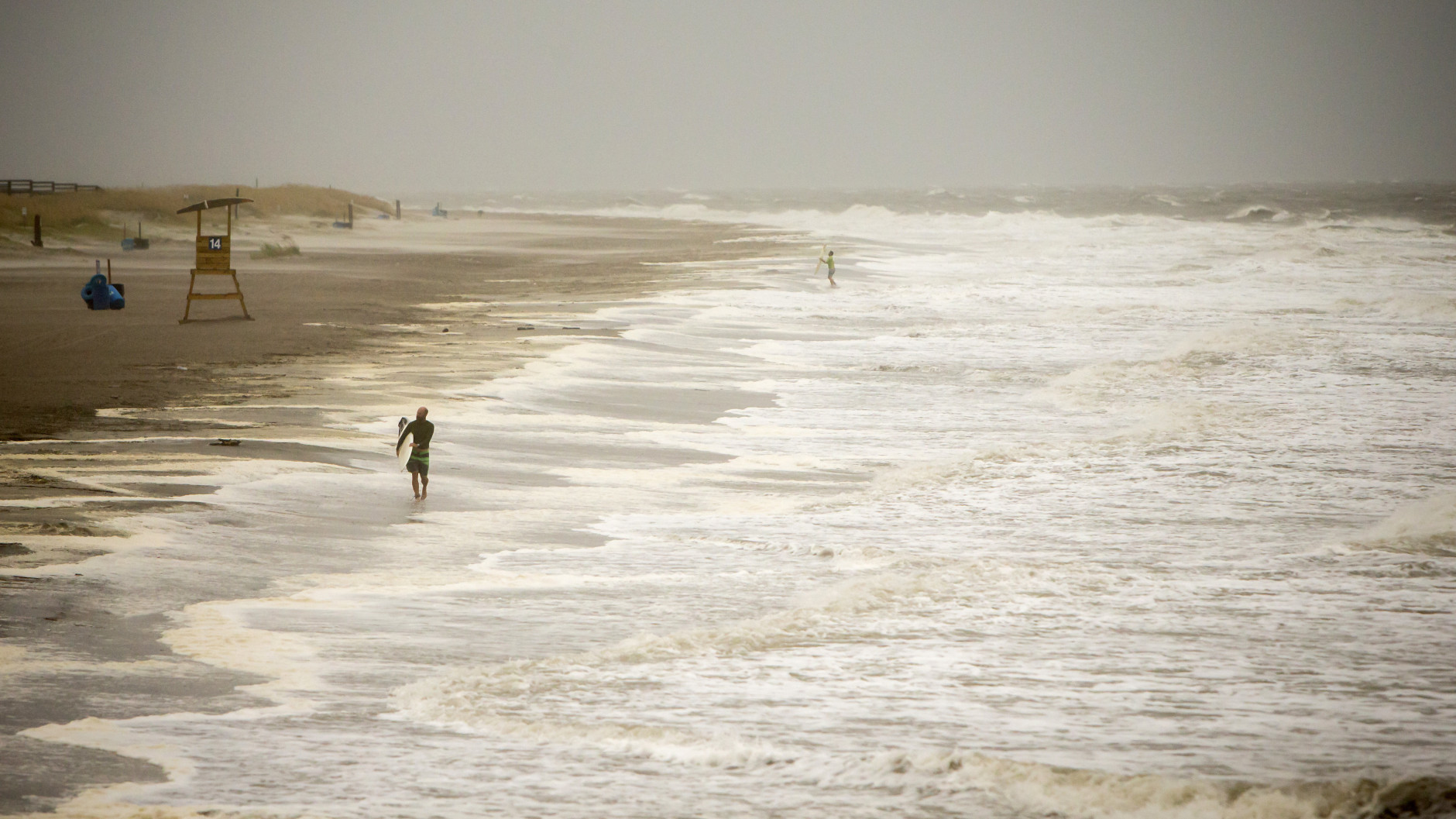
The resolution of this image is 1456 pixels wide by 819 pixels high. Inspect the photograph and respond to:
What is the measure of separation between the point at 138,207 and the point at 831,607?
6784 centimetres

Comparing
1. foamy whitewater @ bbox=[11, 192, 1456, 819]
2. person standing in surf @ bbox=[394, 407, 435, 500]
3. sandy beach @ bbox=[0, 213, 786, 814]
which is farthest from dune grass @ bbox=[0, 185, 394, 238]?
person standing in surf @ bbox=[394, 407, 435, 500]

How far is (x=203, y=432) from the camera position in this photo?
1302 cm

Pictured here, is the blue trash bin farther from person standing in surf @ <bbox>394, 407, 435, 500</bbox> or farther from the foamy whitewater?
person standing in surf @ <bbox>394, 407, 435, 500</bbox>

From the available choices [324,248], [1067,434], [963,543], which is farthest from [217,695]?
[324,248]

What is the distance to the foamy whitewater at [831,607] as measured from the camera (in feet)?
18.8

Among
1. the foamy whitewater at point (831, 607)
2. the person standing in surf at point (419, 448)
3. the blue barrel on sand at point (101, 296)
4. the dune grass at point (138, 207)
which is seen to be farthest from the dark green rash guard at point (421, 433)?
the dune grass at point (138, 207)

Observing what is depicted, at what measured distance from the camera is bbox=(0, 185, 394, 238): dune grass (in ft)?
181

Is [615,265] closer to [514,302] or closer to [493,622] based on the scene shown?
[514,302]

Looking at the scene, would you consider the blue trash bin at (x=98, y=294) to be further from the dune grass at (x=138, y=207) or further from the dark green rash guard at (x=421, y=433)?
the dune grass at (x=138, y=207)

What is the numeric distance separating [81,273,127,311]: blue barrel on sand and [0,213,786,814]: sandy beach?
0.76 ft

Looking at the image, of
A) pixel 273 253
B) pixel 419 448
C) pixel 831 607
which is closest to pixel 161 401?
pixel 419 448

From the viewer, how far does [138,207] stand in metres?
67.9

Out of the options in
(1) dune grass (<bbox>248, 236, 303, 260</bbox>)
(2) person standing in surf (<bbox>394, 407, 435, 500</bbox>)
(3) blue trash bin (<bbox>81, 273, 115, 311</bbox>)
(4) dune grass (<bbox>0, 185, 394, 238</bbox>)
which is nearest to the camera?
(2) person standing in surf (<bbox>394, 407, 435, 500</bbox>)

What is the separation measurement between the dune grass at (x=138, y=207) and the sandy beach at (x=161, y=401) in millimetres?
14056
